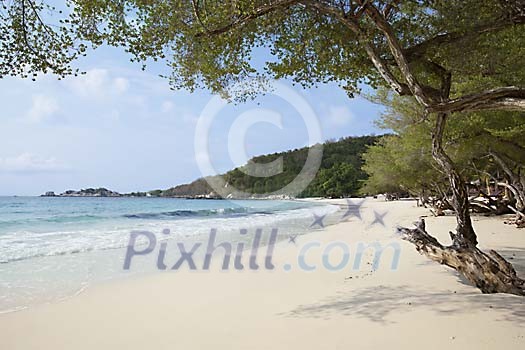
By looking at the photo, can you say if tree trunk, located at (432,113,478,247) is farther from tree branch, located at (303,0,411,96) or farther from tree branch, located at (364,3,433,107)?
tree branch, located at (364,3,433,107)

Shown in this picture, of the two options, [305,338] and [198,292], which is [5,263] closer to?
[198,292]

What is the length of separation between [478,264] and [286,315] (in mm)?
2549

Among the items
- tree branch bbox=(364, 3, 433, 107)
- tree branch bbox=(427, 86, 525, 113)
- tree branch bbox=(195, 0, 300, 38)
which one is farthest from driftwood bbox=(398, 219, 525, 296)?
tree branch bbox=(195, 0, 300, 38)

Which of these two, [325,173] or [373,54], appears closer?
[373,54]

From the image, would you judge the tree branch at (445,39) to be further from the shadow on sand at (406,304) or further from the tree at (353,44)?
the shadow on sand at (406,304)

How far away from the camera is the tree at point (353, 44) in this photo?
15.6 ft

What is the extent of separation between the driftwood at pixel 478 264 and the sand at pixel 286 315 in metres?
0.21

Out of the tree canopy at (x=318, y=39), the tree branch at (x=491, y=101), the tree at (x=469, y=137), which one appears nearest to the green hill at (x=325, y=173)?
the tree at (x=469, y=137)

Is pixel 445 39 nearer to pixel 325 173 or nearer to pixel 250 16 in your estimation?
pixel 250 16

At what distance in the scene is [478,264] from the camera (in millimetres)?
5188

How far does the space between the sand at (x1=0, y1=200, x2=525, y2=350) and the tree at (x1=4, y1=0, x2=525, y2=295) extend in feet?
3.01

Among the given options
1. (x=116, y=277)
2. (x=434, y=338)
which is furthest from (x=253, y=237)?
(x=434, y=338)

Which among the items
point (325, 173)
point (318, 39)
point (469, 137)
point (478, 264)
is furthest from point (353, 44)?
point (325, 173)

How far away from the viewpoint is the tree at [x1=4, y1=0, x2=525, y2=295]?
15.6ft
